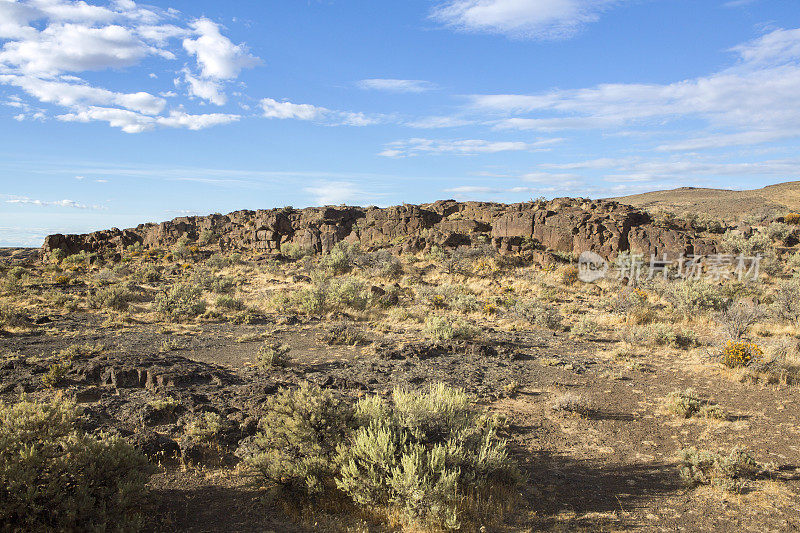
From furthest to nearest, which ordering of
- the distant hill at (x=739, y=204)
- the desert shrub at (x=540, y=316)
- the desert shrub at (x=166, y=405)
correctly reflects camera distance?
the distant hill at (x=739, y=204) < the desert shrub at (x=540, y=316) < the desert shrub at (x=166, y=405)

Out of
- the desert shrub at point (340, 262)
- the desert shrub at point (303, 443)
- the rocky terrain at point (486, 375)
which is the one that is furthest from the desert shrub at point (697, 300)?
the desert shrub at point (340, 262)

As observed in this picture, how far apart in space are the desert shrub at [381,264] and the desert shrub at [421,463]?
65.1ft

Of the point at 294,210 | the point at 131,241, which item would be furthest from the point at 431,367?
the point at 131,241

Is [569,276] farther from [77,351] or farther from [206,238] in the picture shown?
[206,238]

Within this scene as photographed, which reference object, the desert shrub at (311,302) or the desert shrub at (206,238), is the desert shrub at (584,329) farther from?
the desert shrub at (206,238)

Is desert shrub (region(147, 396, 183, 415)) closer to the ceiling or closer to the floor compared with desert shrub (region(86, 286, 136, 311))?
closer to the floor

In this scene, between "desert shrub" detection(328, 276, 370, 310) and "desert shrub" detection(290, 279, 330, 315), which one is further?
"desert shrub" detection(328, 276, 370, 310)

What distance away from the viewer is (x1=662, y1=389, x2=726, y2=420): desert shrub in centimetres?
734

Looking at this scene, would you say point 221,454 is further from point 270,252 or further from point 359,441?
point 270,252

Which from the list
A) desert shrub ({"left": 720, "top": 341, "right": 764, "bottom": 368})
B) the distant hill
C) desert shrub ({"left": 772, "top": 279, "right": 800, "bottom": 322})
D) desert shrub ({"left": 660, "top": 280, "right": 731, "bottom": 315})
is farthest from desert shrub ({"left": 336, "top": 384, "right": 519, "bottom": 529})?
the distant hill

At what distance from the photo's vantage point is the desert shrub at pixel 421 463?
429cm

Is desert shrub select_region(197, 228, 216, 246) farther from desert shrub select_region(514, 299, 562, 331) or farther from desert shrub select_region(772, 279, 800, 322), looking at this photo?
desert shrub select_region(772, 279, 800, 322)

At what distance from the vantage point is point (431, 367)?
1055 cm

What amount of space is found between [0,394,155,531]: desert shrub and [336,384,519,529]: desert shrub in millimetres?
2226
